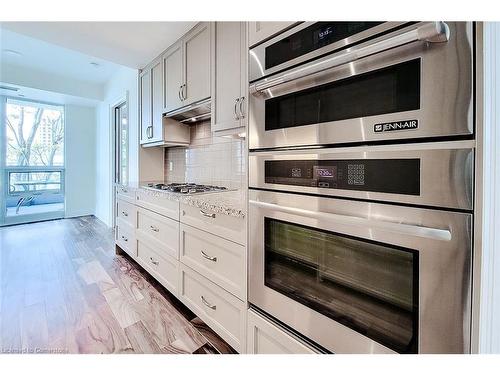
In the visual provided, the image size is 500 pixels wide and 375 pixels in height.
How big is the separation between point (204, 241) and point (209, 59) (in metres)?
1.40

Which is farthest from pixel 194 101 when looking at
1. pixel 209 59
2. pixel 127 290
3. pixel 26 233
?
pixel 26 233

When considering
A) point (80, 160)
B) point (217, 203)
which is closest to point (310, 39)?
point (217, 203)

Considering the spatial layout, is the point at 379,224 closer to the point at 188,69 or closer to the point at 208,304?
the point at 208,304

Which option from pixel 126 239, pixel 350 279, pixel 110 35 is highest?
pixel 110 35

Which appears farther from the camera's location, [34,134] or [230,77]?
[34,134]

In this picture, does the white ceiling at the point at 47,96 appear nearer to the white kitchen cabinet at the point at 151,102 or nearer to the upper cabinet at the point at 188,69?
the white kitchen cabinet at the point at 151,102

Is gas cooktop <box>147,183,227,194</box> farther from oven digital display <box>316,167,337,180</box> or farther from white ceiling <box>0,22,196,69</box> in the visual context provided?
white ceiling <box>0,22,196,69</box>

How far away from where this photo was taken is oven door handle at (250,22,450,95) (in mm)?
589

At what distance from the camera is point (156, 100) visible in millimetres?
2525

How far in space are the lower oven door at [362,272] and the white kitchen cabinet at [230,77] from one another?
2.32 ft

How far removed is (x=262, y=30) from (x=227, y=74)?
1.90 feet

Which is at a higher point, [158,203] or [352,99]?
[352,99]
